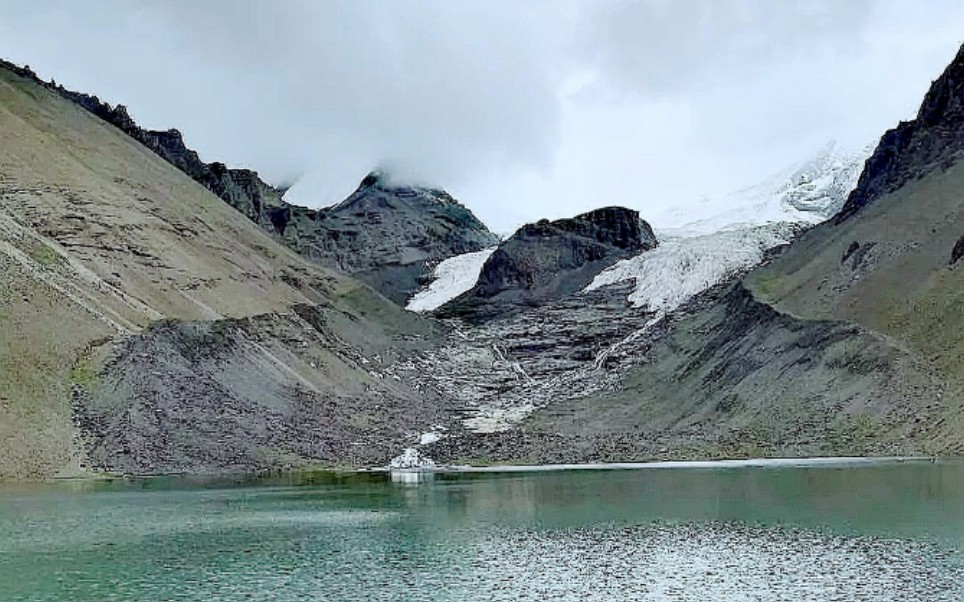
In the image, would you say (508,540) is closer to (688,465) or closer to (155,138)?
(688,465)

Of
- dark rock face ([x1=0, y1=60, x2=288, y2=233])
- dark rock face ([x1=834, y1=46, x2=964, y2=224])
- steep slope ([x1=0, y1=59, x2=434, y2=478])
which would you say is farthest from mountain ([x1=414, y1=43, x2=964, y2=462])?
dark rock face ([x1=0, y1=60, x2=288, y2=233])

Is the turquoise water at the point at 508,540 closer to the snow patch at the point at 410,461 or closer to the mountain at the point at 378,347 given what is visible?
the mountain at the point at 378,347

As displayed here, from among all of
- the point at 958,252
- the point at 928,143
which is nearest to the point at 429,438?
the point at 958,252

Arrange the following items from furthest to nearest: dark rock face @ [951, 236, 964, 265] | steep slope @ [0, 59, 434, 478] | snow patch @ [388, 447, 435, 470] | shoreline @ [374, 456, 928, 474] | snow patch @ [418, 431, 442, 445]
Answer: snow patch @ [418, 431, 442, 445]
dark rock face @ [951, 236, 964, 265]
snow patch @ [388, 447, 435, 470]
steep slope @ [0, 59, 434, 478]
shoreline @ [374, 456, 928, 474]

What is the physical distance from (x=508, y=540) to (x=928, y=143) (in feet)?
356

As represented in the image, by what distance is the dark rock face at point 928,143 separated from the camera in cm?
13138

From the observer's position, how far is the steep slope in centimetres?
8112

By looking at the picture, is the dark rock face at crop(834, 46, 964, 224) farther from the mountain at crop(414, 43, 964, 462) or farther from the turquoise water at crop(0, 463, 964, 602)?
the turquoise water at crop(0, 463, 964, 602)

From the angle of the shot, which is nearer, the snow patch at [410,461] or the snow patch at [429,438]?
the snow patch at [410,461]


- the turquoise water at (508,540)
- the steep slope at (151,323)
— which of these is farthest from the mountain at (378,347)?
the turquoise water at (508,540)

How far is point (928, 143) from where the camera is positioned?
13750 cm

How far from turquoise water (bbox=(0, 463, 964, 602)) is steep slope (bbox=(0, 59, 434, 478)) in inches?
453

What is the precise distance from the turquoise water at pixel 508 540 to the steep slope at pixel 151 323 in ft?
37.7

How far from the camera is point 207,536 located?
159 ft
